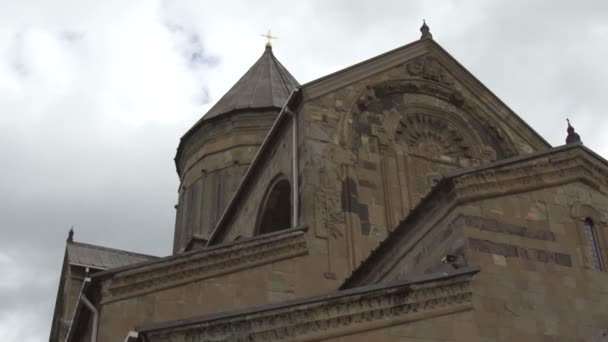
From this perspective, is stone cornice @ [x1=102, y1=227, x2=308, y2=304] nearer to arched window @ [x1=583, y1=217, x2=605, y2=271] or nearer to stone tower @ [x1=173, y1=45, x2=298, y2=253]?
arched window @ [x1=583, y1=217, x2=605, y2=271]

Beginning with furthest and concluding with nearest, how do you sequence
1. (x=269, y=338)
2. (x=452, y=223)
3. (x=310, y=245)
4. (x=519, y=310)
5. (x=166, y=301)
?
1. (x=310, y=245)
2. (x=166, y=301)
3. (x=452, y=223)
4. (x=519, y=310)
5. (x=269, y=338)

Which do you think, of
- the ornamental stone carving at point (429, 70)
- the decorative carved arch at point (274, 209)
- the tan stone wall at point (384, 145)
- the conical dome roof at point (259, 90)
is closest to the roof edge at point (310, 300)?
the tan stone wall at point (384, 145)

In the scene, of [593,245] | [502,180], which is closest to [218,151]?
[502,180]

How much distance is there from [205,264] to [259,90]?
13.8m

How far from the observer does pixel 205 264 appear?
1274 centimetres

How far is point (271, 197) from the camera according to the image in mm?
16422

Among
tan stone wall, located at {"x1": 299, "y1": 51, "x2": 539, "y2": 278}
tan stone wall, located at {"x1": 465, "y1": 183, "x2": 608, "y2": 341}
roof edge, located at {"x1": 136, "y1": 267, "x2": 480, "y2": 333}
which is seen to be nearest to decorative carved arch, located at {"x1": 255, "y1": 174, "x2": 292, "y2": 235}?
tan stone wall, located at {"x1": 299, "y1": 51, "x2": 539, "y2": 278}

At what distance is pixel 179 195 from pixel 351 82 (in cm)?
1239

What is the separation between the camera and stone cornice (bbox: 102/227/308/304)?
12.2 meters

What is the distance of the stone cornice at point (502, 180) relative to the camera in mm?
10516

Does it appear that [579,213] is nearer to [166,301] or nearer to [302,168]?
[302,168]

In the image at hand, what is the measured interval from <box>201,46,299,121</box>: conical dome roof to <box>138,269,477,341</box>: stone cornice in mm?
15735

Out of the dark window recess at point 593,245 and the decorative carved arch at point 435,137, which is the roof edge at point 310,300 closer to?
the dark window recess at point 593,245

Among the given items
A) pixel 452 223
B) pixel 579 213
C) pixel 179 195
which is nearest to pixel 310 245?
pixel 452 223
